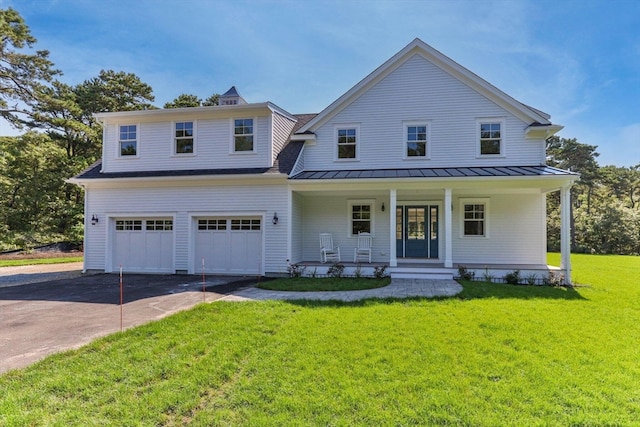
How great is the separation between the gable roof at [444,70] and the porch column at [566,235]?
2701mm

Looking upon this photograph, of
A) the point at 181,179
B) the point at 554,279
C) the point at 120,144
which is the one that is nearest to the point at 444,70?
the point at 554,279

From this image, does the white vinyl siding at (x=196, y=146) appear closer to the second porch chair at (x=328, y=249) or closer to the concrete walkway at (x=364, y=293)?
the second porch chair at (x=328, y=249)

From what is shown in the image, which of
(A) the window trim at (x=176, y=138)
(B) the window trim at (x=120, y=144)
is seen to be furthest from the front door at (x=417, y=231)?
(B) the window trim at (x=120, y=144)

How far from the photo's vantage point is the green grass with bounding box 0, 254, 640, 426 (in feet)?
10.4

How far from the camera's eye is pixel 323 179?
11078 millimetres

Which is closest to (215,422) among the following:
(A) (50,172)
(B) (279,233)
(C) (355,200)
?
(B) (279,233)

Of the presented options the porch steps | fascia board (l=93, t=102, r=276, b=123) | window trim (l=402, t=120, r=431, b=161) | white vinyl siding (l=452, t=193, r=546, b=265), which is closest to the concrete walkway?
the porch steps

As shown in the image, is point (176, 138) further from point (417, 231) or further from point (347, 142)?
point (417, 231)

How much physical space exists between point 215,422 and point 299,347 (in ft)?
5.80

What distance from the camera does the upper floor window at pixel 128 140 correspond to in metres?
13.0

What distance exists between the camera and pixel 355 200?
12977 mm

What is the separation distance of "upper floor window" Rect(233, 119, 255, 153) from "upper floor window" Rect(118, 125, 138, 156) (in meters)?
3.92

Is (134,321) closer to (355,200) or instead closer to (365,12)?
(355,200)

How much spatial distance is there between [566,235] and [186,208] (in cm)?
1222
